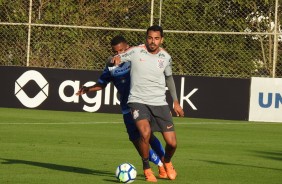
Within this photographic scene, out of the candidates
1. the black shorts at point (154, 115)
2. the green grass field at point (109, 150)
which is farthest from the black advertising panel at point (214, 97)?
the black shorts at point (154, 115)

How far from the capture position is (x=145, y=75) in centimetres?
1250

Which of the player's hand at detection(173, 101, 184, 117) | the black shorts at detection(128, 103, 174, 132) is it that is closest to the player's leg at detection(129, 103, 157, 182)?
the black shorts at detection(128, 103, 174, 132)

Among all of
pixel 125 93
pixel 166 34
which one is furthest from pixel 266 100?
pixel 125 93

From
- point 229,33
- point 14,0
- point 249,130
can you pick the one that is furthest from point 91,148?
point 14,0

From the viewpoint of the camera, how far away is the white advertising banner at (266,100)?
25.5 m

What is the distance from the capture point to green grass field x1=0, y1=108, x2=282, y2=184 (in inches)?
509

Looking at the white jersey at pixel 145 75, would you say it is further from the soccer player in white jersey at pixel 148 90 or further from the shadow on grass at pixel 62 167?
the shadow on grass at pixel 62 167

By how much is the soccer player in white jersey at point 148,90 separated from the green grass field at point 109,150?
54cm

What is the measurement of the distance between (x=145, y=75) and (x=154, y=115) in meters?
0.50

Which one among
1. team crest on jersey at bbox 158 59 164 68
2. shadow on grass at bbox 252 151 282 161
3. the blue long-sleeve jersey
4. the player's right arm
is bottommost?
shadow on grass at bbox 252 151 282 161

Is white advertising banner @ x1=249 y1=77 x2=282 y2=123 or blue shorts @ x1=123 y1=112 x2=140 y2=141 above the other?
blue shorts @ x1=123 y1=112 x2=140 y2=141

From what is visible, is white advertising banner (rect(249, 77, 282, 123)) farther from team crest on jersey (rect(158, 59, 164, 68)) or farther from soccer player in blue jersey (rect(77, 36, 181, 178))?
team crest on jersey (rect(158, 59, 164, 68))

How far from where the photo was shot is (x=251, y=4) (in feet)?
87.6

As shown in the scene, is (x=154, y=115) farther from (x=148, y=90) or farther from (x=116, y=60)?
(x=116, y=60)
